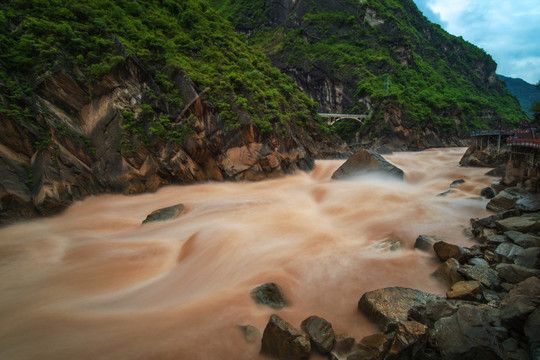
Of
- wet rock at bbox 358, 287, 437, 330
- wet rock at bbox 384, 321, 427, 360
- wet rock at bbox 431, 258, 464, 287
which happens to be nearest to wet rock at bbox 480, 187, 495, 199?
wet rock at bbox 431, 258, 464, 287

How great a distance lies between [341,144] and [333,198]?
740 inches

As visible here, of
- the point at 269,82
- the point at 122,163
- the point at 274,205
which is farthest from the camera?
the point at 269,82

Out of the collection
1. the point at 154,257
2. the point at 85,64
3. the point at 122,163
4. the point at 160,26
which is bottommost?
the point at 154,257

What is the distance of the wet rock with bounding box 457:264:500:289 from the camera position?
4.50 m

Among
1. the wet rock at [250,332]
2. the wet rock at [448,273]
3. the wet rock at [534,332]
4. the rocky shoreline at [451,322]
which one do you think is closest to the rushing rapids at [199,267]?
the wet rock at [250,332]

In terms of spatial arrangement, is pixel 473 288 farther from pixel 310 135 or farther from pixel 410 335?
pixel 310 135

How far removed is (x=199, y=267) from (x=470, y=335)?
18.2 ft

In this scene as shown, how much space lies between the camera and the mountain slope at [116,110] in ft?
36.4

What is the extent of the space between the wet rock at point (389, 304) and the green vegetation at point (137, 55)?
45.4ft

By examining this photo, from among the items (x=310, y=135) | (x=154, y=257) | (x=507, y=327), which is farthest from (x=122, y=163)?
(x=310, y=135)

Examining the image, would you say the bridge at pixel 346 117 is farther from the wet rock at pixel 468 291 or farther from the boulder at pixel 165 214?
the wet rock at pixel 468 291

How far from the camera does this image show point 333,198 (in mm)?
12539

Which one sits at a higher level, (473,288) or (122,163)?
(122,163)

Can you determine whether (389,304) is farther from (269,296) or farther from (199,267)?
(199,267)
